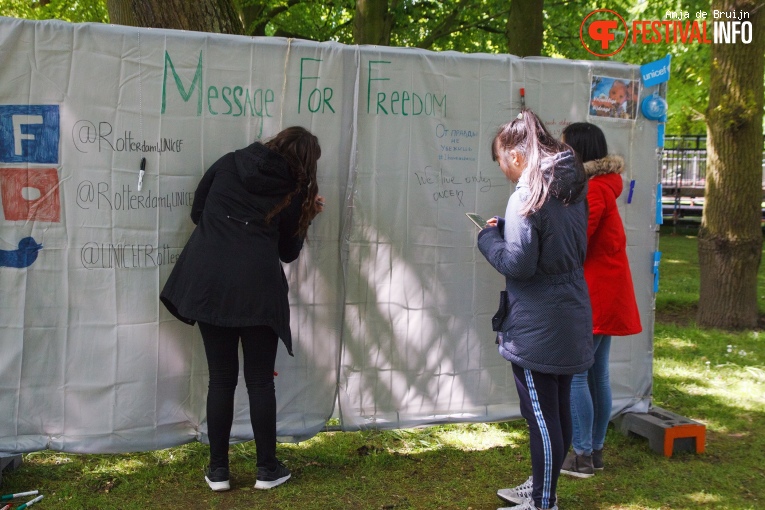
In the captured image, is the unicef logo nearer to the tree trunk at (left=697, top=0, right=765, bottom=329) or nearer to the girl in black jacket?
the girl in black jacket

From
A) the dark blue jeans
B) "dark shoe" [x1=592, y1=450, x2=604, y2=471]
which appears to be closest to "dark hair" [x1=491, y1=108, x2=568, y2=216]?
the dark blue jeans

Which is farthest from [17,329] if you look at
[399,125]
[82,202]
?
[399,125]

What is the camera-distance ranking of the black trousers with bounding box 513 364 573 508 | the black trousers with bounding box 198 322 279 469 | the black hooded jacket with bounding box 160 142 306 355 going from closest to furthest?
the black trousers with bounding box 513 364 573 508 < the black hooded jacket with bounding box 160 142 306 355 < the black trousers with bounding box 198 322 279 469

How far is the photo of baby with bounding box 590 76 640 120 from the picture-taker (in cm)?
433

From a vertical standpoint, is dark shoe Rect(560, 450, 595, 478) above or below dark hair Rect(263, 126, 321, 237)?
below

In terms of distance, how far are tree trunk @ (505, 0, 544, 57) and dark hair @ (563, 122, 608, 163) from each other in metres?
5.96

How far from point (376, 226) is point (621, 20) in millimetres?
8968

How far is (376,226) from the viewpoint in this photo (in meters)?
4.05

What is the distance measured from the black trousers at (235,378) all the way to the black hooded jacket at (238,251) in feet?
0.36

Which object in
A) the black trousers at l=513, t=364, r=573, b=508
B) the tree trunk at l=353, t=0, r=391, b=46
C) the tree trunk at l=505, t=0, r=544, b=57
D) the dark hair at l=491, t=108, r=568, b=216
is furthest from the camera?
the tree trunk at l=353, t=0, r=391, b=46

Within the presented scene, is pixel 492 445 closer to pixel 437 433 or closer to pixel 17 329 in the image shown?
pixel 437 433

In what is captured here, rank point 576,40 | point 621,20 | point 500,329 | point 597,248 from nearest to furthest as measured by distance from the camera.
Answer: point 500,329 < point 597,248 < point 621,20 < point 576,40

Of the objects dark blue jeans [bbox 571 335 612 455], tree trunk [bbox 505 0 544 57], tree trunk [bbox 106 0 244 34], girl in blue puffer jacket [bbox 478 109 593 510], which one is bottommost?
dark blue jeans [bbox 571 335 612 455]

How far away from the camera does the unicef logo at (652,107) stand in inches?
173
